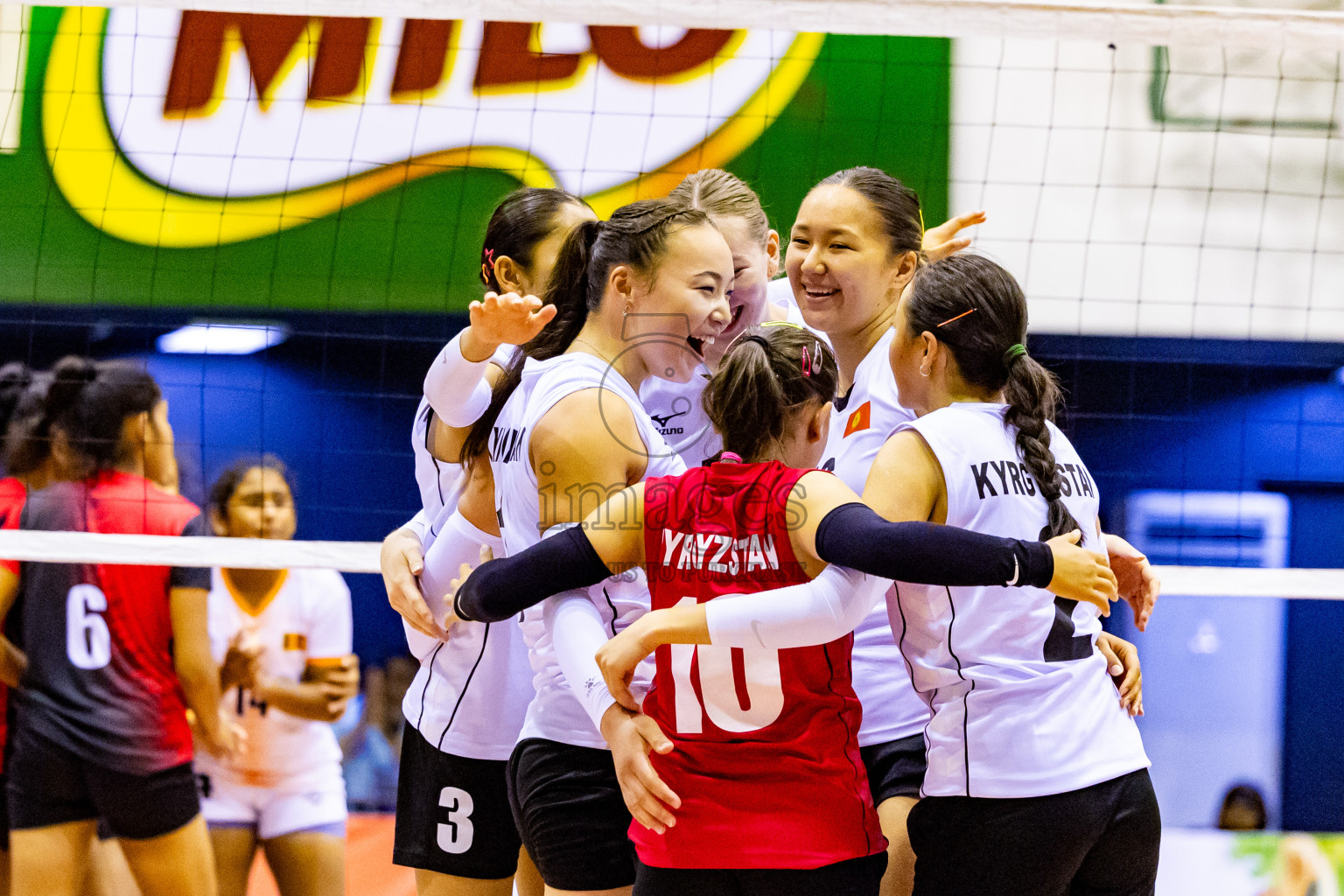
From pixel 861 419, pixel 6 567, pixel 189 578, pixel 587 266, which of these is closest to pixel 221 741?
pixel 189 578

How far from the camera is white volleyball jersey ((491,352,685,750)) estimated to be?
193 cm

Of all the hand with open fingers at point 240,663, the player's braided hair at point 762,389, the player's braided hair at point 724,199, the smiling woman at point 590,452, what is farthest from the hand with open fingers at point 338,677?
the player's braided hair at point 762,389

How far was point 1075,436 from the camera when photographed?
661 centimetres

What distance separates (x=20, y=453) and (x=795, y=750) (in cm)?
296

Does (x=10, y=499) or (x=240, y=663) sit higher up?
(x=10, y=499)

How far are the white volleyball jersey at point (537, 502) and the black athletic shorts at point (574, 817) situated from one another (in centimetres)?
3

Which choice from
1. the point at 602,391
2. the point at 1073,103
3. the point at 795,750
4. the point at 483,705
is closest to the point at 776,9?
the point at 602,391

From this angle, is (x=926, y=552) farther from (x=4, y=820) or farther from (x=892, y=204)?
(x=4, y=820)

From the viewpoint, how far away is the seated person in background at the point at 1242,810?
18.8 ft

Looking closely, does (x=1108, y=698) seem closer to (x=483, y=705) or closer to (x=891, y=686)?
(x=891, y=686)

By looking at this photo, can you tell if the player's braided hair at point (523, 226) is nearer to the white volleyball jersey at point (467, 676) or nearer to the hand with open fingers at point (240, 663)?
the white volleyball jersey at point (467, 676)

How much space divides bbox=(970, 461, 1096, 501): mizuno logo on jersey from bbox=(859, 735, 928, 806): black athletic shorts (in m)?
0.58

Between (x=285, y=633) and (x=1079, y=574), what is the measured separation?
3.20 meters

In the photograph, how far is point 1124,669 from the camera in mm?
2135
